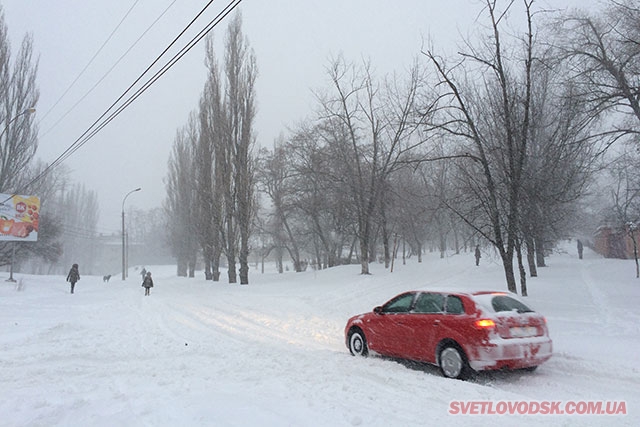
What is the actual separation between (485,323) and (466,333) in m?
0.31

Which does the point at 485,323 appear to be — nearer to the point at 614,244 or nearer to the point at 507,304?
the point at 507,304

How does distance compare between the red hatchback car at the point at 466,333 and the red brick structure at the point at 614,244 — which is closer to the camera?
the red hatchback car at the point at 466,333

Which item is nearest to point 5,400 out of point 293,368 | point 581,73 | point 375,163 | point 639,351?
point 293,368

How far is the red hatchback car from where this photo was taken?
6637 millimetres

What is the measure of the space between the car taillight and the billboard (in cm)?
3153

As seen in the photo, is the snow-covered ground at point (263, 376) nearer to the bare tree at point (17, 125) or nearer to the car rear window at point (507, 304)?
the car rear window at point (507, 304)

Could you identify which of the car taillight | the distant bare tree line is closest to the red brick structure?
the distant bare tree line

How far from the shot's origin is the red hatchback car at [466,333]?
21.8 ft

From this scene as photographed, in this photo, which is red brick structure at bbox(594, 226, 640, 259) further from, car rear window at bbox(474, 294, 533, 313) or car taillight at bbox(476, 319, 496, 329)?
car taillight at bbox(476, 319, 496, 329)

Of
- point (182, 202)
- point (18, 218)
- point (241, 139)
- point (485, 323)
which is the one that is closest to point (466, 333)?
point (485, 323)

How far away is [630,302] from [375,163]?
1723 centimetres

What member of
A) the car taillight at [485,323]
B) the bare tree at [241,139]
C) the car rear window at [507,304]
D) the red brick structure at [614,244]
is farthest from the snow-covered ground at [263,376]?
the red brick structure at [614,244]

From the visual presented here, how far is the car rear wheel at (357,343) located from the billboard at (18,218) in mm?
28755

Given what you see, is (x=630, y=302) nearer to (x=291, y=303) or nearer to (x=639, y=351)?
(x=639, y=351)
